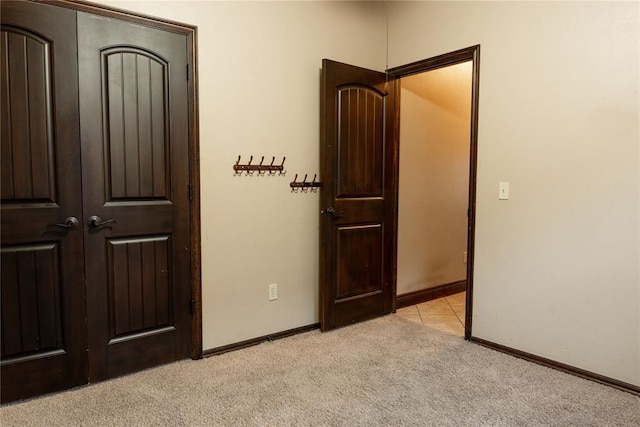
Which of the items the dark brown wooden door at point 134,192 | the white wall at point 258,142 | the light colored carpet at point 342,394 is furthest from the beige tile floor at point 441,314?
the dark brown wooden door at point 134,192

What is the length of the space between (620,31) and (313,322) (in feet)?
8.69

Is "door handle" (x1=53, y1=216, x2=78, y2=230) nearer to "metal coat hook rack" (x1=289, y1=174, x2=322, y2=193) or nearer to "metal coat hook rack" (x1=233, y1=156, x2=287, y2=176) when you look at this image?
"metal coat hook rack" (x1=233, y1=156, x2=287, y2=176)

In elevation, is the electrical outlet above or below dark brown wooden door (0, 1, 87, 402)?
below

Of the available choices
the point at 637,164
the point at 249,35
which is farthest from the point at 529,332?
the point at 249,35

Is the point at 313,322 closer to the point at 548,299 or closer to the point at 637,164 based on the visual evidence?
the point at 548,299

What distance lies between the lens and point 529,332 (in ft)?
8.63

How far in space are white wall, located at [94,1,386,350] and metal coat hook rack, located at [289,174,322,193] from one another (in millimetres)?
42

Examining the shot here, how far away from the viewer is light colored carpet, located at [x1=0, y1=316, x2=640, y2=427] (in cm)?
194

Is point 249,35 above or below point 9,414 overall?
above

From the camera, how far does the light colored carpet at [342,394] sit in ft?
6.36

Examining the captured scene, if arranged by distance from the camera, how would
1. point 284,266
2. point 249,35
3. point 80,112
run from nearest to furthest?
point 80,112 → point 249,35 → point 284,266

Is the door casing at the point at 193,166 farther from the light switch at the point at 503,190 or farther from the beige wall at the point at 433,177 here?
the light switch at the point at 503,190

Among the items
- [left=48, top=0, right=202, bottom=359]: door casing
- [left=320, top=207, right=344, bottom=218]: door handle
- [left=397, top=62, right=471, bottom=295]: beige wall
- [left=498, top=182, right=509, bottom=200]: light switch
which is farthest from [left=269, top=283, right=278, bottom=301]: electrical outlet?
[left=498, top=182, right=509, bottom=200]: light switch

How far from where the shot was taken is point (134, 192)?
7.61 ft
